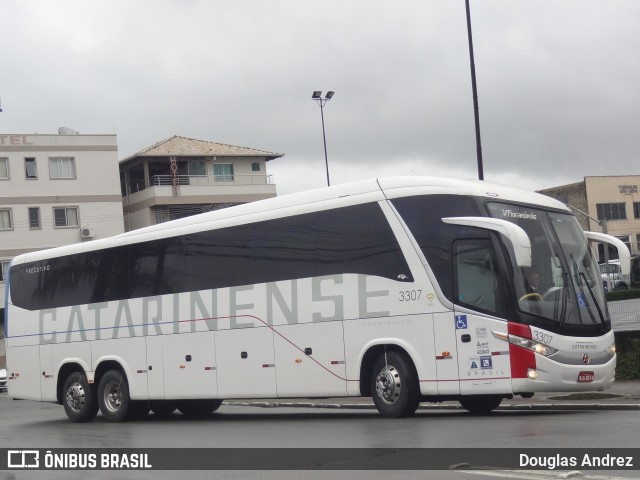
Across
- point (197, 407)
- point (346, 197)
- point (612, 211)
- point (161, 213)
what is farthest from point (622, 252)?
point (612, 211)

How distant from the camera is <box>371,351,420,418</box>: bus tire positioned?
15.5 meters

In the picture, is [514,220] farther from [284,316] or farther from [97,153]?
[97,153]

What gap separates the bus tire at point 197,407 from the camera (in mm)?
21438

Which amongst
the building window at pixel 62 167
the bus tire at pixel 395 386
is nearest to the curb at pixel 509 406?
the bus tire at pixel 395 386

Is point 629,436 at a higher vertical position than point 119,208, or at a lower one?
lower

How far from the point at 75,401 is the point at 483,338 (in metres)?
9.88

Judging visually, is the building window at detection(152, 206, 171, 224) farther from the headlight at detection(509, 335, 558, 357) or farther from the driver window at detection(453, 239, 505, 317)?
the headlight at detection(509, 335, 558, 357)

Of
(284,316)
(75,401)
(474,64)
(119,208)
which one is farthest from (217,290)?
(119,208)

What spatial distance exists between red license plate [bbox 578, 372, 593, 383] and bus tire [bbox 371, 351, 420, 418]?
2.36 m

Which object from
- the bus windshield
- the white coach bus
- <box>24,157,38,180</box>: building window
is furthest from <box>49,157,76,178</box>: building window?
the bus windshield

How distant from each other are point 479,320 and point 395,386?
5.55ft

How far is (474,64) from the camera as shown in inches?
1123

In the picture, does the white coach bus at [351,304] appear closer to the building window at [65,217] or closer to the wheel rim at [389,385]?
the wheel rim at [389,385]

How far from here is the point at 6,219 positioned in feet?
205
